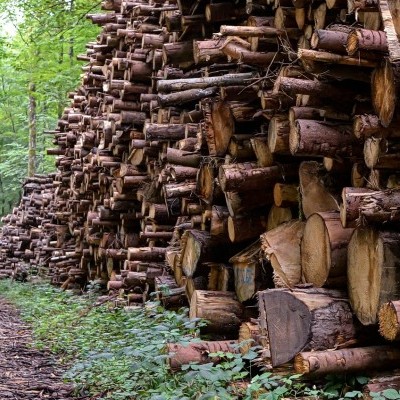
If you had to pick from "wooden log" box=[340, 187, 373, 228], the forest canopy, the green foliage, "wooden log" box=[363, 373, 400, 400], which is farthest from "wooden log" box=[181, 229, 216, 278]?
the forest canopy

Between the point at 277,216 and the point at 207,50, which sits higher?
the point at 207,50

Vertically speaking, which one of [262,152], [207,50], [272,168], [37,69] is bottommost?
[272,168]

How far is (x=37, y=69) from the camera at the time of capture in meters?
21.5

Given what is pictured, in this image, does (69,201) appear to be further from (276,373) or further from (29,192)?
(276,373)

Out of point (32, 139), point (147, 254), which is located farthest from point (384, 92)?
point (32, 139)

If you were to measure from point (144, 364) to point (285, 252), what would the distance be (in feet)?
4.27

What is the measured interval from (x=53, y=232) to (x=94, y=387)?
10.4 m

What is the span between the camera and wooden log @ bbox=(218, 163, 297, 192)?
513cm

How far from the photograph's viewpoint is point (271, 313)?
13.5 ft

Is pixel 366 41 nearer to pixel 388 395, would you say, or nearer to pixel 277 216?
pixel 388 395

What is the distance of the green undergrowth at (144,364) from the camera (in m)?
3.97

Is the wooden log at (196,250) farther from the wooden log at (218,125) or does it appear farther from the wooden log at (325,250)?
the wooden log at (325,250)

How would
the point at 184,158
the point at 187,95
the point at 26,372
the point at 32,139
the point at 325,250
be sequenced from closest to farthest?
1. the point at 325,250
2. the point at 26,372
3. the point at 187,95
4. the point at 184,158
5. the point at 32,139

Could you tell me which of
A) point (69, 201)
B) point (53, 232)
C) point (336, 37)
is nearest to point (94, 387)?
point (336, 37)
